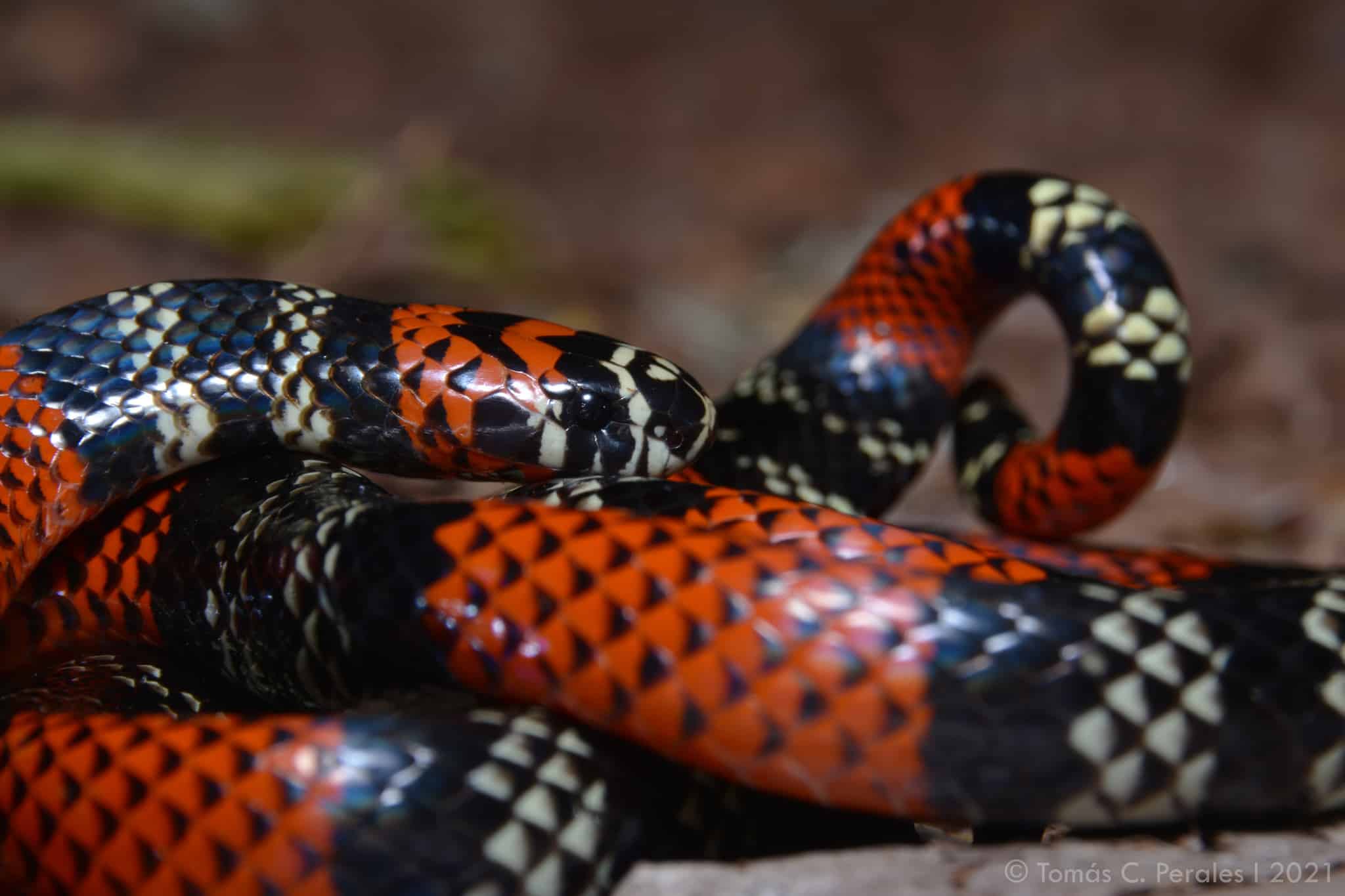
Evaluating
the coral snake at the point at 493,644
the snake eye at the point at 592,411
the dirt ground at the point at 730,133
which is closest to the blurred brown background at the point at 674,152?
the dirt ground at the point at 730,133

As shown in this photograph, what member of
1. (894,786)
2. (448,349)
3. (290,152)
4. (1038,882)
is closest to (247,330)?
(448,349)

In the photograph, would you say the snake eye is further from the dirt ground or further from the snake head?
the dirt ground

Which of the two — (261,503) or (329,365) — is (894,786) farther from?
(329,365)

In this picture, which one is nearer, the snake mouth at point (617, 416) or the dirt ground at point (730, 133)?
the snake mouth at point (617, 416)

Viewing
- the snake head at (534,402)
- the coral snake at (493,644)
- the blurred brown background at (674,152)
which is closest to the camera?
the coral snake at (493,644)

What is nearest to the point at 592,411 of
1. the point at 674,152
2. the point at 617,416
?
the point at 617,416

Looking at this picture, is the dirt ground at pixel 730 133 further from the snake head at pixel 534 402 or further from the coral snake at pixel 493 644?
the coral snake at pixel 493 644

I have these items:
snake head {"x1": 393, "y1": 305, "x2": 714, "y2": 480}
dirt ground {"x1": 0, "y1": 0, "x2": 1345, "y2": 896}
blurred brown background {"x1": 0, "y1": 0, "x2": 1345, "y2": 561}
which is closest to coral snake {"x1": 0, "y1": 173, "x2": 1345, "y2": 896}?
snake head {"x1": 393, "y1": 305, "x2": 714, "y2": 480}
